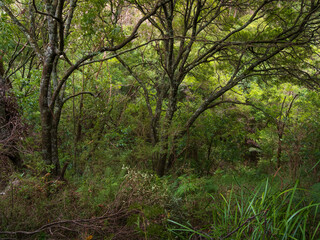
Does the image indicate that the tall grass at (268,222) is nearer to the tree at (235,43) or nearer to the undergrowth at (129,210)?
the undergrowth at (129,210)

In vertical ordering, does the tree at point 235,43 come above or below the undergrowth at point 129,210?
above

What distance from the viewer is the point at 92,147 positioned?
6578 millimetres

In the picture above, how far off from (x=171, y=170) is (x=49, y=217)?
4.03 metres

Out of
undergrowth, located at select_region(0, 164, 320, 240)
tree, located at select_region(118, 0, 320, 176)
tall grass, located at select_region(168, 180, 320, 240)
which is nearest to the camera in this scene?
tall grass, located at select_region(168, 180, 320, 240)

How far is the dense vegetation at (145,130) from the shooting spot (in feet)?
10.5

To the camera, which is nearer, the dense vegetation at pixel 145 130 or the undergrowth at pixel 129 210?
the undergrowth at pixel 129 210

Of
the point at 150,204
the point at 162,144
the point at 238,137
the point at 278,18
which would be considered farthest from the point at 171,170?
the point at 278,18

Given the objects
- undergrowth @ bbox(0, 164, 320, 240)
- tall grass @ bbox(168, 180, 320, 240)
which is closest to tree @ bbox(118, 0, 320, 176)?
undergrowth @ bbox(0, 164, 320, 240)

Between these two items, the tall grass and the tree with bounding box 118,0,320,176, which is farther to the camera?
the tree with bounding box 118,0,320,176

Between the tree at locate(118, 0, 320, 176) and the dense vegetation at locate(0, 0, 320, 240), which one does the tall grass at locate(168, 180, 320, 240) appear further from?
the tree at locate(118, 0, 320, 176)

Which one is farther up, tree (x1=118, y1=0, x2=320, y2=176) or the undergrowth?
tree (x1=118, y1=0, x2=320, y2=176)

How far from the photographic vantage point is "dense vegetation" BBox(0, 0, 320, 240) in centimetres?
320

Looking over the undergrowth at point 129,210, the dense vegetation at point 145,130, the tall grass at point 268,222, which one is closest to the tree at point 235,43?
the dense vegetation at point 145,130

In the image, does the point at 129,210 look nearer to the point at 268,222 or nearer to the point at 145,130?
the point at 268,222
